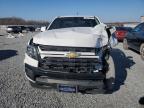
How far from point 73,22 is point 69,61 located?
317 centimetres

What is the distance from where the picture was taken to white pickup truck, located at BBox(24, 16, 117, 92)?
15.8 ft

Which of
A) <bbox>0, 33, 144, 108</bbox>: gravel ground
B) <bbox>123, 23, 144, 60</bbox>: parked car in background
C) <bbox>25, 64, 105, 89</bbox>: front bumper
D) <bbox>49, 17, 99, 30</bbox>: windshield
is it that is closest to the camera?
<bbox>25, 64, 105, 89</bbox>: front bumper

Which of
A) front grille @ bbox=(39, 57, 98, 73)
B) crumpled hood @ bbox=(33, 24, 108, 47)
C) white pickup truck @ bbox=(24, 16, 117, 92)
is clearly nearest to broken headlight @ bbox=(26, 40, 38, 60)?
white pickup truck @ bbox=(24, 16, 117, 92)

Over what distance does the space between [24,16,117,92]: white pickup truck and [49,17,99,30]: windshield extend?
7.87ft

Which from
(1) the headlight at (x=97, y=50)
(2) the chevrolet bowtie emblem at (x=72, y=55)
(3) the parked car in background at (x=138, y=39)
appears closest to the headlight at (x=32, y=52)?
(2) the chevrolet bowtie emblem at (x=72, y=55)

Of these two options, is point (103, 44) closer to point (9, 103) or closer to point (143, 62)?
point (9, 103)

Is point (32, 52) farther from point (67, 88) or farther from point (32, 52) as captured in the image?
point (67, 88)

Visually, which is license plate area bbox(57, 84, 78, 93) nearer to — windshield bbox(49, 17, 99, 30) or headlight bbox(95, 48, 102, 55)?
headlight bbox(95, 48, 102, 55)

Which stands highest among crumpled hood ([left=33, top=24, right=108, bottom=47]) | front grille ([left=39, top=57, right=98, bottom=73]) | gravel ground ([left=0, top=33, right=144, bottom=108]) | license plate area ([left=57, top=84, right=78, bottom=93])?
crumpled hood ([left=33, top=24, right=108, bottom=47])

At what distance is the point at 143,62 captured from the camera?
386 inches

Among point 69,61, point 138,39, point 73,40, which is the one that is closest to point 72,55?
point 69,61

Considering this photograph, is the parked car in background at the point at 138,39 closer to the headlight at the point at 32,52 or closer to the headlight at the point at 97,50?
the headlight at the point at 97,50

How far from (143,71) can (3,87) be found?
445 centimetres

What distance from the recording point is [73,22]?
25.8 ft
